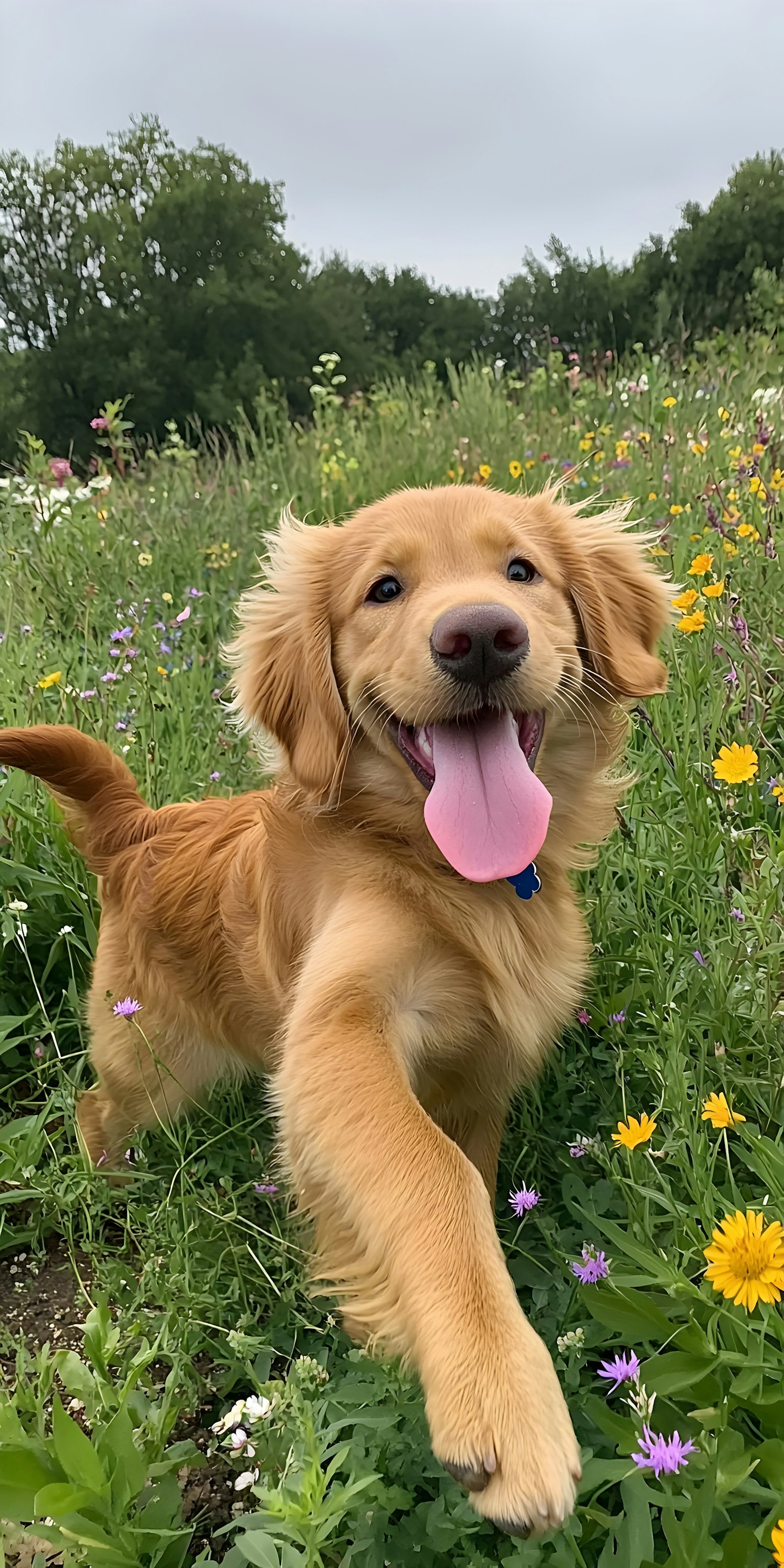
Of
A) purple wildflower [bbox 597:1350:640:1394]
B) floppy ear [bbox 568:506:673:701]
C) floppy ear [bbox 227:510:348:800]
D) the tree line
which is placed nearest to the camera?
purple wildflower [bbox 597:1350:640:1394]

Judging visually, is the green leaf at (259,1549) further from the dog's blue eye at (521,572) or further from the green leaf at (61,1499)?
the dog's blue eye at (521,572)

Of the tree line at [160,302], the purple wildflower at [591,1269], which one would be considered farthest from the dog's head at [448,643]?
the tree line at [160,302]

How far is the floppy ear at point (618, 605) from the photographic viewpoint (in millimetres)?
1994

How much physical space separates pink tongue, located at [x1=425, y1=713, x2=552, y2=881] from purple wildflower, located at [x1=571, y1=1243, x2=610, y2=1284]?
59cm

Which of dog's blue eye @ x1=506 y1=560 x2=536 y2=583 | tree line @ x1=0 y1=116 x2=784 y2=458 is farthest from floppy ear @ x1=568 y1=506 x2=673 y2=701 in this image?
tree line @ x1=0 y1=116 x2=784 y2=458

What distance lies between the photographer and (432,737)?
1.73m

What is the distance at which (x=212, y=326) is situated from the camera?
1265 inches

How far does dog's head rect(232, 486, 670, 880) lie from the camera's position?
1628 millimetres

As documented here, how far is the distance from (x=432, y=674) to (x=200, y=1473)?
1.34 meters

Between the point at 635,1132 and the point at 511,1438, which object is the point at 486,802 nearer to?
the point at 635,1132

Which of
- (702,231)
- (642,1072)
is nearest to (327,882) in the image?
(642,1072)

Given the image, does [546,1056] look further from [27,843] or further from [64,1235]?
[27,843]

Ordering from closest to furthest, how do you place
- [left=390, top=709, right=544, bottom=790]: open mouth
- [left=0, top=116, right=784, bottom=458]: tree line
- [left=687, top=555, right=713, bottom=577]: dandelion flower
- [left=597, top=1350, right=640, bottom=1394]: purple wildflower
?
[left=597, top=1350, right=640, bottom=1394]: purple wildflower < [left=390, top=709, right=544, bottom=790]: open mouth < [left=687, top=555, right=713, bottom=577]: dandelion flower < [left=0, top=116, right=784, bottom=458]: tree line

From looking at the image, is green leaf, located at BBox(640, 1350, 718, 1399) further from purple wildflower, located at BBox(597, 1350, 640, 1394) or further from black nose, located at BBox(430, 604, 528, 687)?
black nose, located at BBox(430, 604, 528, 687)
